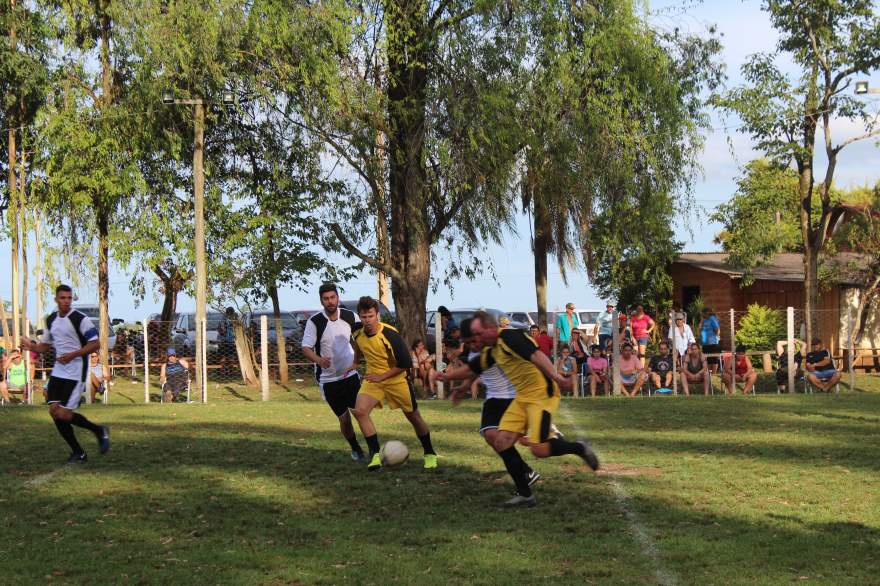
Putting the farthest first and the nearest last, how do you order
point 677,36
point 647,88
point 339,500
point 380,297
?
point 380,297 < point 677,36 < point 647,88 < point 339,500

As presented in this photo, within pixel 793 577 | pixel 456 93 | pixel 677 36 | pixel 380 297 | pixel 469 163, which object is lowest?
pixel 793 577

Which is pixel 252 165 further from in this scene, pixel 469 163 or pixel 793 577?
pixel 793 577

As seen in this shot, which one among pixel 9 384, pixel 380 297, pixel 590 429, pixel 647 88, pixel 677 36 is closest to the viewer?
pixel 590 429

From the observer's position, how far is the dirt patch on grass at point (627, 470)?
1115 cm

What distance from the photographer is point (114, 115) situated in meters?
29.6

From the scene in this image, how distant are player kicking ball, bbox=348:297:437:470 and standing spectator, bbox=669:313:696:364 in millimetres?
14097

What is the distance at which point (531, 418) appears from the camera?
30.9 feet

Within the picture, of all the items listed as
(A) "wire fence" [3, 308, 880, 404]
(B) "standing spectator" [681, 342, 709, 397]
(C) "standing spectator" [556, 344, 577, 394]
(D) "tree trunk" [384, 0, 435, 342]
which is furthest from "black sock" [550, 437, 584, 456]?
(D) "tree trunk" [384, 0, 435, 342]

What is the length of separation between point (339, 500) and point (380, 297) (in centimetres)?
3130

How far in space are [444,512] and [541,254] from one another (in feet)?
95.2

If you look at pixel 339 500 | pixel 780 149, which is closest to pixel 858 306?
pixel 780 149

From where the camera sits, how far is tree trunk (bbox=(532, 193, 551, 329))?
34.4 m

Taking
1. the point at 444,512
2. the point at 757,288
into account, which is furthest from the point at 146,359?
the point at 757,288

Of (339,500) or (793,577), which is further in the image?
(339,500)
